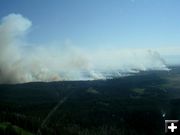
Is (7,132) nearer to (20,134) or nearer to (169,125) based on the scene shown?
(20,134)

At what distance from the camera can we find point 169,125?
75.4ft

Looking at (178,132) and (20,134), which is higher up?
(178,132)

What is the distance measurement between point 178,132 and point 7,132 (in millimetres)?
186981

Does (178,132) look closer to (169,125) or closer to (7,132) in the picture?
(169,125)

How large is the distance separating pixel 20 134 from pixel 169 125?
608ft

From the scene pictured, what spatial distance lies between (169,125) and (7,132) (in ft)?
613

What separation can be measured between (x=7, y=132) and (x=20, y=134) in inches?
288

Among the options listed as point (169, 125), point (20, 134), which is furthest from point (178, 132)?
point (20, 134)

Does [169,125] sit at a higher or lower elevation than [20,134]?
higher

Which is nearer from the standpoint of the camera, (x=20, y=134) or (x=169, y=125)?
(x=169, y=125)

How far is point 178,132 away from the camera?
22781 mm

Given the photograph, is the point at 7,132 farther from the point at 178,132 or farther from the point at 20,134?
the point at 178,132

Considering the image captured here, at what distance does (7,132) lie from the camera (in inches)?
7854

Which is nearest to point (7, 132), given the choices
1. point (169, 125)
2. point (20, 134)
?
point (20, 134)
